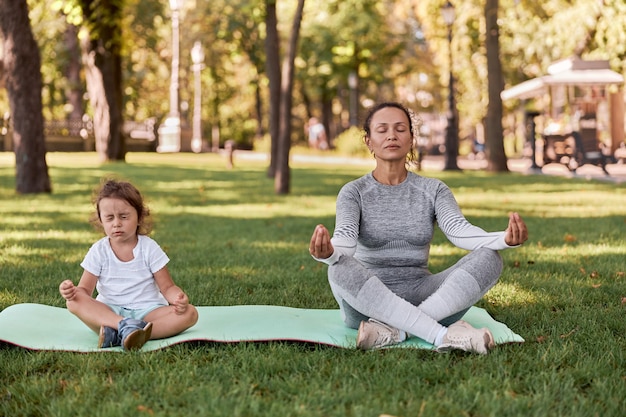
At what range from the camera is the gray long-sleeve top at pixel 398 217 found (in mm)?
5000

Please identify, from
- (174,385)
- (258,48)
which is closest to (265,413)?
(174,385)

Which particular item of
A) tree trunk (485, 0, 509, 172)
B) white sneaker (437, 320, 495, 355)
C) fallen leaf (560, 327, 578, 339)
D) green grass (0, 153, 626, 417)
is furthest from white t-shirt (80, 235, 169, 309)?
tree trunk (485, 0, 509, 172)

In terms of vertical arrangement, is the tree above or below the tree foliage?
below

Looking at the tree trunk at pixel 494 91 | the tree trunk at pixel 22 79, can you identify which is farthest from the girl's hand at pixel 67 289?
the tree trunk at pixel 494 91

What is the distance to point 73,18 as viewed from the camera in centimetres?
1711

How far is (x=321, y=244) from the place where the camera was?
13.9 feet

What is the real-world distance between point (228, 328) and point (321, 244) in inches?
39.1

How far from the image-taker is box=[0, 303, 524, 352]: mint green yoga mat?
463cm

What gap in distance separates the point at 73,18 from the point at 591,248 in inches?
465

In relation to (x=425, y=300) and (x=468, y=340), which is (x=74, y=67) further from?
(x=468, y=340)

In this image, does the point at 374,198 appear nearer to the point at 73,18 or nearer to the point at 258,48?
the point at 73,18

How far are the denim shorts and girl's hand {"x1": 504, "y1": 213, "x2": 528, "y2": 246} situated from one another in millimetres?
1903

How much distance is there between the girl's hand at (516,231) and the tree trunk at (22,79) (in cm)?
1196

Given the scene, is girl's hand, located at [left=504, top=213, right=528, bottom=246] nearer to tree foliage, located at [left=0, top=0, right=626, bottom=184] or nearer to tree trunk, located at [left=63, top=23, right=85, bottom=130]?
tree foliage, located at [left=0, top=0, right=626, bottom=184]
